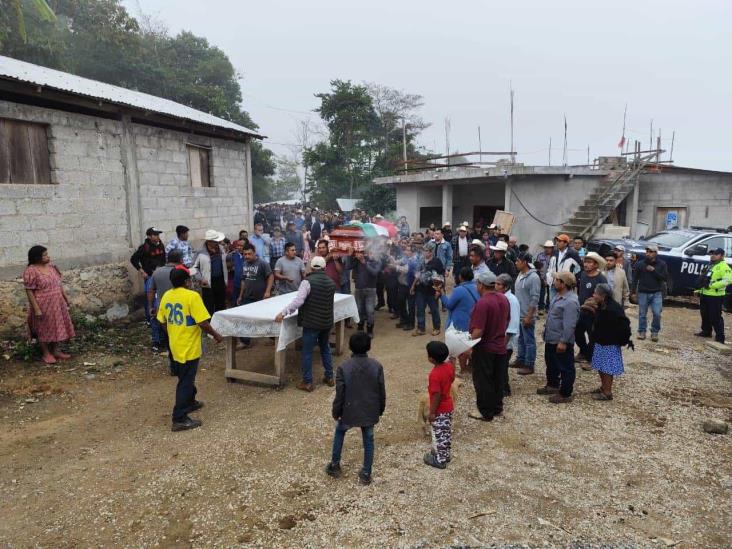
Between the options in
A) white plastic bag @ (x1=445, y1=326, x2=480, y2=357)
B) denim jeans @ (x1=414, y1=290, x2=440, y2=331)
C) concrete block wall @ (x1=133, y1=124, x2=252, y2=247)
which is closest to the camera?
white plastic bag @ (x1=445, y1=326, x2=480, y2=357)

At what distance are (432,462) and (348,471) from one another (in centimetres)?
80

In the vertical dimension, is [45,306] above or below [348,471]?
above

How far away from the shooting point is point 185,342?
487 centimetres

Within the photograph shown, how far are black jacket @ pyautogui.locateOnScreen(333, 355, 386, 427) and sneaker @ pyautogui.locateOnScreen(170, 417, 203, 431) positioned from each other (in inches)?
81.0

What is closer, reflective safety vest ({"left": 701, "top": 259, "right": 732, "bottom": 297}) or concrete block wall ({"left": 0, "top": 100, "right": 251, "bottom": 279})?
concrete block wall ({"left": 0, "top": 100, "right": 251, "bottom": 279})

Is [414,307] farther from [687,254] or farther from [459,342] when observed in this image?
[687,254]

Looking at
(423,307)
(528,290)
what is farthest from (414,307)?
(528,290)

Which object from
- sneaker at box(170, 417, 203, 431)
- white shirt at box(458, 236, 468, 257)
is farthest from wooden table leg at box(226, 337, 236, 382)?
white shirt at box(458, 236, 468, 257)

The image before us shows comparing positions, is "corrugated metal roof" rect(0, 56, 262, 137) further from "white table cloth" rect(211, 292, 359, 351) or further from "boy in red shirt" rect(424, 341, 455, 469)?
"boy in red shirt" rect(424, 341, 455, 469)

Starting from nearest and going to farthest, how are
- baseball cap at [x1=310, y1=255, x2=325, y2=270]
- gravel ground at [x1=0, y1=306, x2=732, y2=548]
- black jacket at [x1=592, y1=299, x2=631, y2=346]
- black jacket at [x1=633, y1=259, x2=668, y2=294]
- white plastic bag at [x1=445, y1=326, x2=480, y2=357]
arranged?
gravel ground at [x1=0, y1=306, x2=732, y2=548] → white plastic bag at [x1=445, y1=326, x2=480, y2=357] → black jacket at [x1=592, y1=299, x2=631, y2=346] → baseball cap at [x1=310, y1=255, x2=325, y2=270] → black jacket at [x1=633, y1=259, x2=668, y2=294]

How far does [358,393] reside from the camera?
12.8ft

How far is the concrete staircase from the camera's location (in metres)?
14.9

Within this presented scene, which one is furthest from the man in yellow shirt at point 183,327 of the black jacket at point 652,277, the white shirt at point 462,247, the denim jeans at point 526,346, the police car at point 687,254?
the police car at point 687,254

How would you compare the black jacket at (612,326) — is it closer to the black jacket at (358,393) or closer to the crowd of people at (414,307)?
the crowd of people at (414,307)
